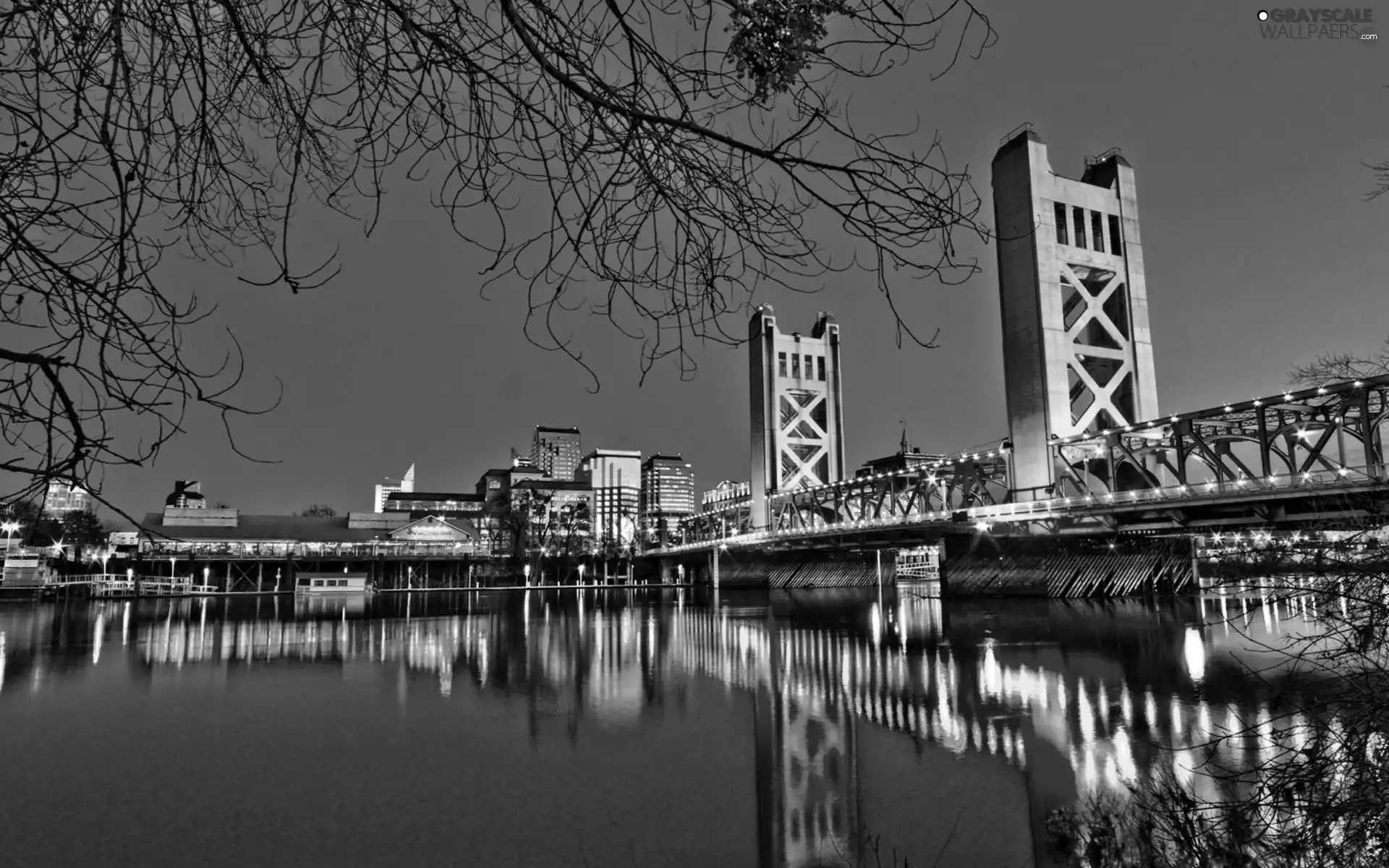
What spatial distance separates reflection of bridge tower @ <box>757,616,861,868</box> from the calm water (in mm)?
45

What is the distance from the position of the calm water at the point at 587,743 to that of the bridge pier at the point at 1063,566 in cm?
1670

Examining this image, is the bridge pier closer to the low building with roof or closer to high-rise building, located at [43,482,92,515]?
high-rise building, located at [43,482,92,515]

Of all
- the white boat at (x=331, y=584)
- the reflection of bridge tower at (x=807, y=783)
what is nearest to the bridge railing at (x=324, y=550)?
the white boat at (x=331, y=584)

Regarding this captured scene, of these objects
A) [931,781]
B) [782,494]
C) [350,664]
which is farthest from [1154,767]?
[782,494]

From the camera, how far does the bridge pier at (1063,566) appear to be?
4272 centimetres

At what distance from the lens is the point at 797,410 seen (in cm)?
8956

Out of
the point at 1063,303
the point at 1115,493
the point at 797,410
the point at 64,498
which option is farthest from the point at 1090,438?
the point at 797,410

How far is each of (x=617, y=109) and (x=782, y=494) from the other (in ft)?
250

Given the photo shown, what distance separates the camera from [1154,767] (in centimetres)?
957

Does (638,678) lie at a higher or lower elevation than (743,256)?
lower

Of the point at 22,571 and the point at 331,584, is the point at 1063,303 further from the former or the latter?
the point at 22,571

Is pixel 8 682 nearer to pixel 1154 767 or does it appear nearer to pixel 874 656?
pixel 874 656

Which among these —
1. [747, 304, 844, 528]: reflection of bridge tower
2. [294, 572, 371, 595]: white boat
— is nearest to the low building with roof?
[294, 572, 371, 595]: white boat

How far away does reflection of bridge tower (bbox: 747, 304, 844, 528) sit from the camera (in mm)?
83250
